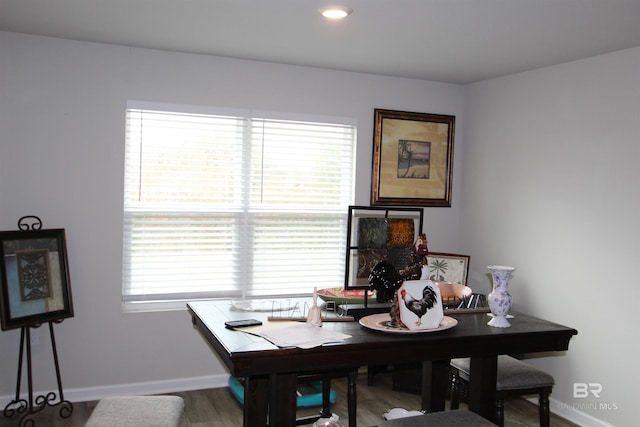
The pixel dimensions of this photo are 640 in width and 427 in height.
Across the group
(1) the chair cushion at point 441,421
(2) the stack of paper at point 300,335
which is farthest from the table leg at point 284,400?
(1) the chair cushion at point 441,421

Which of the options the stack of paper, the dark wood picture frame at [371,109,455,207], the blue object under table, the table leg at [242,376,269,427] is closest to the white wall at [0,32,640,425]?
the blue object under table

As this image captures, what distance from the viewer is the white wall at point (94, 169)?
11.9ft

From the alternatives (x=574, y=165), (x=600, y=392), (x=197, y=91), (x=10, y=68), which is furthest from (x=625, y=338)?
(x=10, y=68)

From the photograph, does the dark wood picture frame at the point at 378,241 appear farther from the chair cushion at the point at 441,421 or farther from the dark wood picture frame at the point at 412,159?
the dark wood picture frame at the point at 412,159

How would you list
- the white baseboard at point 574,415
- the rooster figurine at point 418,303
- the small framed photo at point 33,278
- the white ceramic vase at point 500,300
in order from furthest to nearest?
the white baseboard at point 574,415 < the small framed photo at point 33,278 < the white ceramic vase at point 500,300 < the rooster figurine at point 418,303

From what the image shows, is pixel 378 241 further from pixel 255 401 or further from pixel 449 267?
pixel 449 267

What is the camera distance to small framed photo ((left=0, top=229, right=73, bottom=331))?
330cm

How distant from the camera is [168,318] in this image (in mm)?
4059

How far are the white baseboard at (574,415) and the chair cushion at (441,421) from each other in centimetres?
177

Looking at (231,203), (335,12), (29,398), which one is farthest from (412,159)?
(29,398)

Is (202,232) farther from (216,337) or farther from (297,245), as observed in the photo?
(216,337)

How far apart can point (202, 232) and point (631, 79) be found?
118 inches

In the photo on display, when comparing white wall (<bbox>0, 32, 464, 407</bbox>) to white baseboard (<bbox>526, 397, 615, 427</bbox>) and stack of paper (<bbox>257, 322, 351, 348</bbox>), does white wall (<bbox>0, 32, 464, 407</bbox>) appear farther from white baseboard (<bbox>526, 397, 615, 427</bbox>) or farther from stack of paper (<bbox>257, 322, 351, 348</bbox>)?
white baseboard (<bbox>526, 397, 615, 427</bbox>)

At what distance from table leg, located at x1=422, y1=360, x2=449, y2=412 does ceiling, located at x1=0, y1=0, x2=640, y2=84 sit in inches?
71.2
